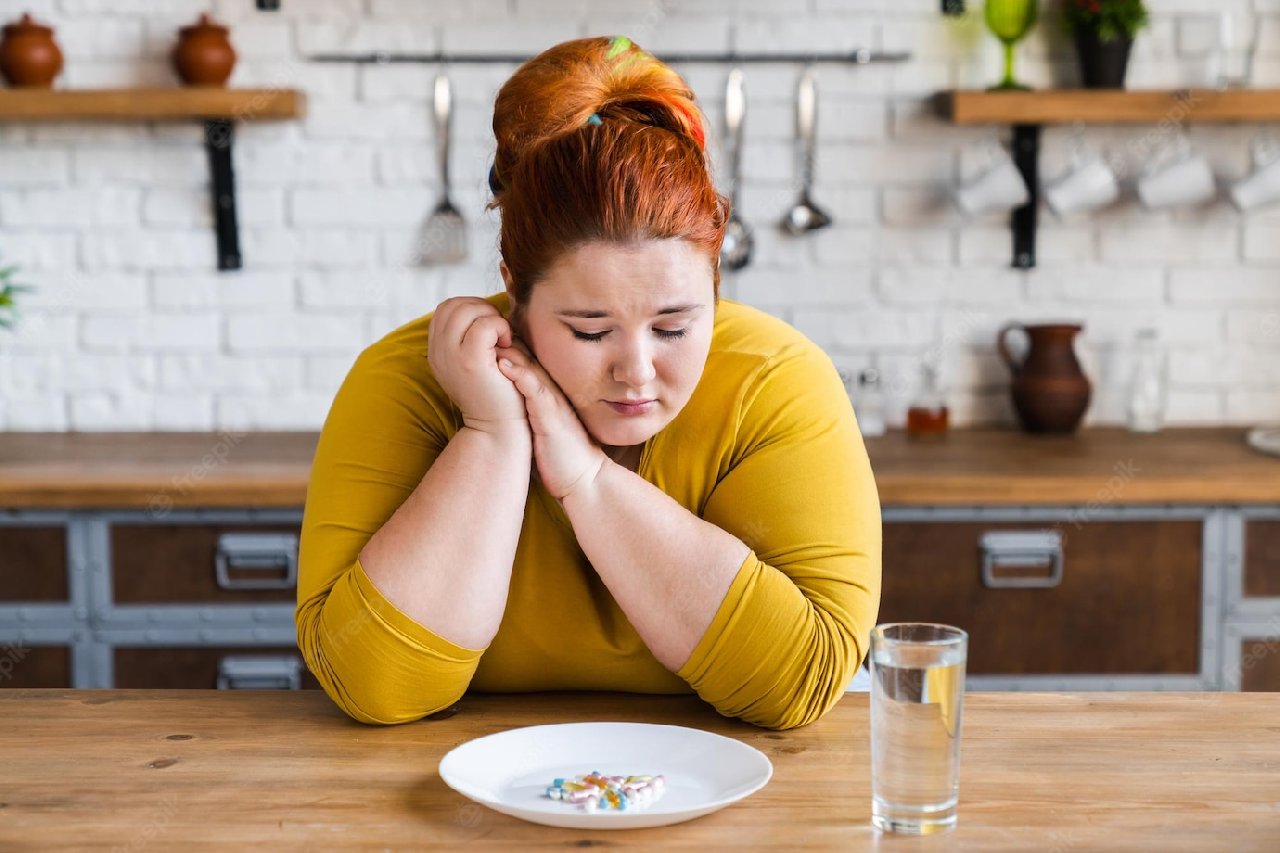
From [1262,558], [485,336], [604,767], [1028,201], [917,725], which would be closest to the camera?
[917,725]

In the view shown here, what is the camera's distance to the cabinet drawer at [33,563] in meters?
2.47

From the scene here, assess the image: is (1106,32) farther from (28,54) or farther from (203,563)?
(28,54)

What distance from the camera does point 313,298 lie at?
3014 millimetres

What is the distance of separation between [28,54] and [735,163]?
4.75ft

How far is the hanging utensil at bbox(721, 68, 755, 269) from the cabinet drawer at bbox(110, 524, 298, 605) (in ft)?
3.53

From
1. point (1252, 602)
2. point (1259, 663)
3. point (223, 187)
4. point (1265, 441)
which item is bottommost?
point (1259, 663)

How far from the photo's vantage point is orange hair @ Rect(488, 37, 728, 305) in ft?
4.23

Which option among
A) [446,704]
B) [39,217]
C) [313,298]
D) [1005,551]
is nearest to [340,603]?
[446,704]

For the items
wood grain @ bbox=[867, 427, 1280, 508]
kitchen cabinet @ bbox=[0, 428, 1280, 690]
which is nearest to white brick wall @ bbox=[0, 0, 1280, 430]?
wood grain @ bbox=[867, 427, 1280, 508]

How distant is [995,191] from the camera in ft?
9.41

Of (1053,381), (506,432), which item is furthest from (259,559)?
(1053,381)

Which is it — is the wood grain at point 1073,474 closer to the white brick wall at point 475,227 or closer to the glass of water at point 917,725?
the white brick wall at point 475,227

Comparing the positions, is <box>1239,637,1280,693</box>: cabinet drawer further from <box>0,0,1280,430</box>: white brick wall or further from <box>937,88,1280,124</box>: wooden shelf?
<box>937,88,1280,124</box>: wooden shelf

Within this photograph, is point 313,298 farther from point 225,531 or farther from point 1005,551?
point 1005,551
